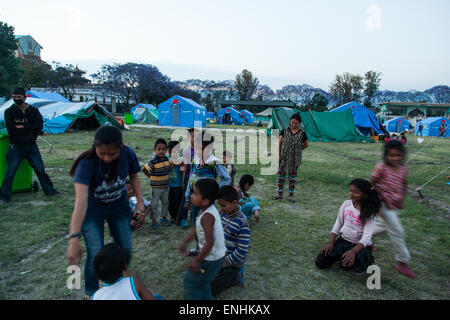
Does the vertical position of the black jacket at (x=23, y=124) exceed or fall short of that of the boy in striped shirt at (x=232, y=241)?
it exceeds it

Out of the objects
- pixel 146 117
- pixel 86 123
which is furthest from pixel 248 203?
pixel 146 117

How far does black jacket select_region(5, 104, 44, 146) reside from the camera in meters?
4.78

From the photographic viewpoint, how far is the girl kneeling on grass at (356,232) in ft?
10.0

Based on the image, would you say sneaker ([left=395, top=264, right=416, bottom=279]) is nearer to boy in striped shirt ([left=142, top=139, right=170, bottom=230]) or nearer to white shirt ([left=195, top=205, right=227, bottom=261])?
white shirt ([left=195, top=205, right=227, bottom=261])

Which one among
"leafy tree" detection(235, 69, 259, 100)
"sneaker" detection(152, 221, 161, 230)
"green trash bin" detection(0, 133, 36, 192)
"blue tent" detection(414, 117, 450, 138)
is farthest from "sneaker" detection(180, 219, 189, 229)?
"leafy tree" detection(235, 69, 259, 100)

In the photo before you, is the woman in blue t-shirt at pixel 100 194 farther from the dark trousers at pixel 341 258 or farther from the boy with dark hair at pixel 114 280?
the dark trousers at pixel 341 258

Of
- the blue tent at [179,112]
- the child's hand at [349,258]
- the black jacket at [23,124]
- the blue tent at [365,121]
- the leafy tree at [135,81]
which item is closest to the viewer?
the child's hand at [349,258]

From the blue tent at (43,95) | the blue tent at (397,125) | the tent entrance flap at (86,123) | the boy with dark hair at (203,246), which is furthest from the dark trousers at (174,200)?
the blue tent at (397,125)

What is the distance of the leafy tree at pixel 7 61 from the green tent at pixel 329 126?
1233 inches

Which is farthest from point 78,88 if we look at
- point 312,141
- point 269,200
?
point 269,200

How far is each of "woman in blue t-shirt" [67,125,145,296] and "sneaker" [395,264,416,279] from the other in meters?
2.95

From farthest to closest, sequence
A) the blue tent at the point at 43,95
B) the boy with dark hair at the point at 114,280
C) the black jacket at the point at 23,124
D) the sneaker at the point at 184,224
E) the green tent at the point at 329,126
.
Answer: the green tent at the point at 329,126, the blue tent at the point at 43,95, the black jacket at the point at 23,124, the sneaker at the point at 184,224, the boy with dark hair at the point at 114,280
